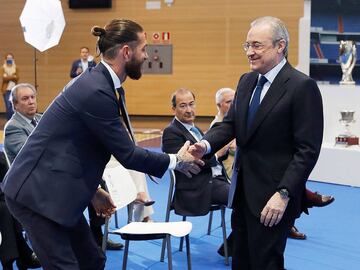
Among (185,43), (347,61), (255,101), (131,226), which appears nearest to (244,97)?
(255,101)

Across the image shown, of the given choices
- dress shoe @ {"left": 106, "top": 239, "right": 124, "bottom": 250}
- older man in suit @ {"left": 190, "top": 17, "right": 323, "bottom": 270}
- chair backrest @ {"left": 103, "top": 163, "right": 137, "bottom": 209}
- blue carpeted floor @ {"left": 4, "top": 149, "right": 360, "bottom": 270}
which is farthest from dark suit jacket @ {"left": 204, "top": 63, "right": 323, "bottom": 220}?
dress shoe @ {"left": 106, "top": 239, "right": 124, "bottom": 250}

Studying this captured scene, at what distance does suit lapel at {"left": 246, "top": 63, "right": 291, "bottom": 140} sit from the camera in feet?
7.75

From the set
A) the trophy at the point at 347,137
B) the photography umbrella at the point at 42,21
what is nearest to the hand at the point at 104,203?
the trophy at the point at 347,137

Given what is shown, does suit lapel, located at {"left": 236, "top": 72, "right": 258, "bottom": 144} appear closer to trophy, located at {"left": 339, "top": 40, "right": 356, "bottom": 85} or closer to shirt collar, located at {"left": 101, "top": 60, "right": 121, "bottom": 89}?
shirt collar, located at {"left": 101, "top": 60, "right": 121, "bottom": 89}

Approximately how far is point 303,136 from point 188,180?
187cm

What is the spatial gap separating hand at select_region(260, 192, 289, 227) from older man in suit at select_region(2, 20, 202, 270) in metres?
0.56

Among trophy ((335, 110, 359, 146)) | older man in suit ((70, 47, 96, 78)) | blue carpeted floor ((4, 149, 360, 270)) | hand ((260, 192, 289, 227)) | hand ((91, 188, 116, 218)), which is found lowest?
blue carpeted floor ((4, 149, 360, 270))

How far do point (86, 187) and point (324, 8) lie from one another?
9.49 m

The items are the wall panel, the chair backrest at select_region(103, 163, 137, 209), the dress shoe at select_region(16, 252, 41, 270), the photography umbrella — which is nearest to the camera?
the dress shoe at select_region(16, 252, 41, 270)

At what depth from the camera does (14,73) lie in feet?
39.7

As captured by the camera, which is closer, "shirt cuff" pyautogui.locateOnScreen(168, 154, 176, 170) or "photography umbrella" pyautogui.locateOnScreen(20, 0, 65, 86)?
"shirt cuff" pyautogui.locateOnScreen(168, 154, 176, 170)

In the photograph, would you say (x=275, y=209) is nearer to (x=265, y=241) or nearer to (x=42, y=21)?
(x=265, y=241)

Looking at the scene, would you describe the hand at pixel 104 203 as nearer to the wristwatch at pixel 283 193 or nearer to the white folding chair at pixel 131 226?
the white folding chair at pixel 131 226

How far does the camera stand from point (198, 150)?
8.73ft
